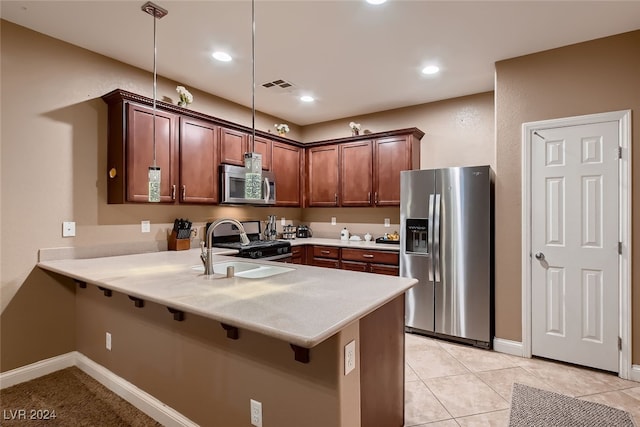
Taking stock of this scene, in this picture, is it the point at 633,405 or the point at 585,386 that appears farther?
the point at 585,386

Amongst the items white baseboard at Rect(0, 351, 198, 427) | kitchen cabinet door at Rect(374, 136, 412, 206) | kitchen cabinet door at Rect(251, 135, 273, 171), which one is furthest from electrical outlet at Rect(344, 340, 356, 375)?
kitchen cabinet door at Rect(251, 135, 273, 171)

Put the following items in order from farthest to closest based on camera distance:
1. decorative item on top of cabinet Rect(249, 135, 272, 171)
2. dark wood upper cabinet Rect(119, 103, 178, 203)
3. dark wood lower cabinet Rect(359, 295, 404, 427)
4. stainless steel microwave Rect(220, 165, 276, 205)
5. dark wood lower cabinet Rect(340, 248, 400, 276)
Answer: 1. decorative item on top of cabinet Rect(249, 135, 272, 171)
2. dark wood lower cabinet Rect(340, 248, 400, 276)
3. stainless steel microwave Rect(220, 165, 276, 205)
4. dark wood upper cabinet Rect(119, 103, 178, 203)
5. dark wood lower cabinet Rect(359, 295, 404, 427)

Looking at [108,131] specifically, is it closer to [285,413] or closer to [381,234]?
[285,413]

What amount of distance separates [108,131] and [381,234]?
350 cm

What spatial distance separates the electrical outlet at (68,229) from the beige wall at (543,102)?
3886 mm

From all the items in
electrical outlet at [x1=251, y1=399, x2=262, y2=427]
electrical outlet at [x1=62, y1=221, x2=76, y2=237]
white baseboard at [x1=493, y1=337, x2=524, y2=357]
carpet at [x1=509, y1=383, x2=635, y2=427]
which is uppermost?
electrical outlet at [x1=62, y1=221, x2=76, y2=237]

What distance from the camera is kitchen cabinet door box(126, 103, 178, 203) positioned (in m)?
2.90

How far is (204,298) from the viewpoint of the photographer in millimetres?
1561

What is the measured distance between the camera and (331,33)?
2617mm

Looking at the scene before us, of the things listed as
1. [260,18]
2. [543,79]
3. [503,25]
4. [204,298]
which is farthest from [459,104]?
[204,298]

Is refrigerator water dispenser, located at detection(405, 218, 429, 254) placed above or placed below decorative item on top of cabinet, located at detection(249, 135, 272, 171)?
below

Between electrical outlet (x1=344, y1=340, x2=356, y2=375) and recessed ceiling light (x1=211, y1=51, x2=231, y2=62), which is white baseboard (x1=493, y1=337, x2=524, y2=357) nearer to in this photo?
electrical outlet (x1=344, y1=340, x2=356, y2=375)

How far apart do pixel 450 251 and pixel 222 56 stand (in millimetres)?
2944

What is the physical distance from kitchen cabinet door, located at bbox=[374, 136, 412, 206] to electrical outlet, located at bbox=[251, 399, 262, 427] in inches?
123
